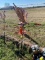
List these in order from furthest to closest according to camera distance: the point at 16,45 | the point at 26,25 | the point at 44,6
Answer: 1. the point at 44,6
2. the point at 26,25
3. the point at 16,45

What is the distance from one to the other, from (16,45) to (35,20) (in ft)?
26.3

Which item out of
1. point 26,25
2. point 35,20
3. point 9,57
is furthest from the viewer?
point 35,20

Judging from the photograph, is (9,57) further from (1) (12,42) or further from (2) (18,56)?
(1) (12,42)

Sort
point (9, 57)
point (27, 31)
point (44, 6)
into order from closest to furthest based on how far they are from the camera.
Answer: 1. point (9, 57)
2. point (27, 31)
3. point (44, 6)

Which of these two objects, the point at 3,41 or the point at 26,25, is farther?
the point at 26,25

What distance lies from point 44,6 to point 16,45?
19413 mm

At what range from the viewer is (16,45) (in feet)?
57.6

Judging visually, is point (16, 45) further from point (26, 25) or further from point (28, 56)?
point (26, 25)

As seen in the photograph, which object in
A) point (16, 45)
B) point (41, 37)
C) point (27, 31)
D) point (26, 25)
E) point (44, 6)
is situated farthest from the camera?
point (44, 6)

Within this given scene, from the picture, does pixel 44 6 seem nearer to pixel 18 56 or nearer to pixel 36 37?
pixel 36 37

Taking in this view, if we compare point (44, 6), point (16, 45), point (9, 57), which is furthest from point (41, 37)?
point (44, 6)

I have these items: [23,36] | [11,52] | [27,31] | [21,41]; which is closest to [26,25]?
[27,31]

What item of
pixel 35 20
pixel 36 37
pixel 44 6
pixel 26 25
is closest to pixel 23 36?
pixel 36 37

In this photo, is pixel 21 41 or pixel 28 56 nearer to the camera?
pixel 28 56
